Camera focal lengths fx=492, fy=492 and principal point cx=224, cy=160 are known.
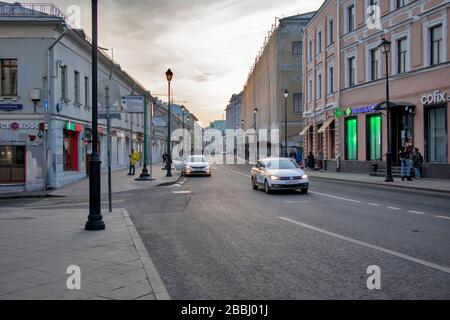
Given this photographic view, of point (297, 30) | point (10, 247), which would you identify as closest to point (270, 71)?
point (297, 30)

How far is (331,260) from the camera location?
23.6ft

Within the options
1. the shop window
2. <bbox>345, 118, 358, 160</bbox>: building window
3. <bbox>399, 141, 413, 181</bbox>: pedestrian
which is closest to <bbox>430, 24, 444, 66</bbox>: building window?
<bbox>399, 141, 413, 181</bbox>: pedestrian

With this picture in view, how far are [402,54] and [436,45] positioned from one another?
3.48m

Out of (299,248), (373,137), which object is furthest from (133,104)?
(373,137)

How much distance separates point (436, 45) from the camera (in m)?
25.8

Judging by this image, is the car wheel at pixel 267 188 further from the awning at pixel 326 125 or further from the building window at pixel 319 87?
the building window at pixel 319 87

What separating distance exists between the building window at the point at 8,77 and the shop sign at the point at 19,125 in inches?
61.1

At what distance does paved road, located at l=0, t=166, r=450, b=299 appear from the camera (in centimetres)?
574

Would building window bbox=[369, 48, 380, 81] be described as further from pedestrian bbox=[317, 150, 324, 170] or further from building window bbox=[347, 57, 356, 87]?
pedestrian bbox=[317, 150, 324, 170]

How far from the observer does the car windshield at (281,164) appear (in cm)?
1992

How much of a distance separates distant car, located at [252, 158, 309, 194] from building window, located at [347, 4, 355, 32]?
19.3 meters

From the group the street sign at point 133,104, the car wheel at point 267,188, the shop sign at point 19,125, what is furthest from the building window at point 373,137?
the shop sign at point 19,125

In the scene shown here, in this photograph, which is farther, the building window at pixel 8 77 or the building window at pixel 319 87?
the building window at pixel 319 87
